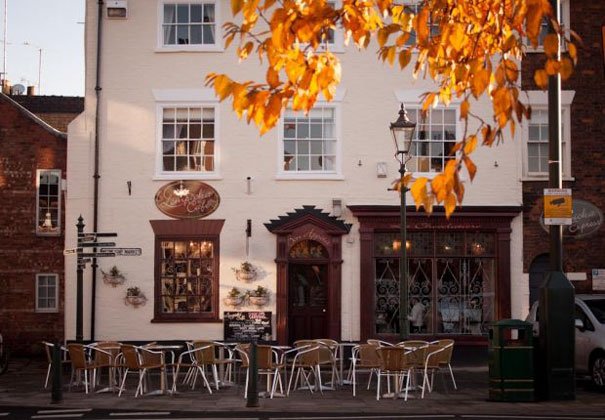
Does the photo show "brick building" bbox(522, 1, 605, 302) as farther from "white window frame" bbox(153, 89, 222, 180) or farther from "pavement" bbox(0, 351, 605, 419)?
"white window frame" bbox(153, 89, 222, 180)

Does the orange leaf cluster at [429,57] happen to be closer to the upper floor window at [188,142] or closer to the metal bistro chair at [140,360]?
the metal bistro chair at [140,360]

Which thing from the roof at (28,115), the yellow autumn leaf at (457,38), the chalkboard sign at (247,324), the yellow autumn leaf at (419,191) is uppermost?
the roof at (28,115)

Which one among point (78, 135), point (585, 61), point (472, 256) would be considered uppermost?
point (585, 61)

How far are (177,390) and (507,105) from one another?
1215 cm

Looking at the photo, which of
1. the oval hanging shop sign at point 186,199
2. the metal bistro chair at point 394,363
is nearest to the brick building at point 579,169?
the oval hanging shop sign at point 186,199

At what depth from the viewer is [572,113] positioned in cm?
2247

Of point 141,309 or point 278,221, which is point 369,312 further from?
point 141,309

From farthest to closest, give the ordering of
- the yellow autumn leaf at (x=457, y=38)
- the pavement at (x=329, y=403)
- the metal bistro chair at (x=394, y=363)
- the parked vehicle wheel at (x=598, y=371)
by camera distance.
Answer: the parked vehicle wheel at (x=598, y=371) → the metal bistro chair at (x=394, y=363) → the pavement at (x=329, y=403) → the yellow autumn leaf at (x=457, y=38)

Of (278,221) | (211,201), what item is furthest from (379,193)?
(211,201)

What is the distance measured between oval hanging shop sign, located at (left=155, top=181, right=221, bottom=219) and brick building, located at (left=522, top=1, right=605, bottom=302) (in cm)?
679

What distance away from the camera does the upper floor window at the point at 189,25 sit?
22438 millimetres

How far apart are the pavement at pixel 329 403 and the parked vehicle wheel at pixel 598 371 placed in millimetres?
257

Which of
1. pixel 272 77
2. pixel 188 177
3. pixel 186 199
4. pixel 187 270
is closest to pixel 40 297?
pixel 187 270

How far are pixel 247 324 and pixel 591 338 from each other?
7.32 metres
